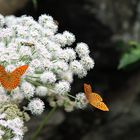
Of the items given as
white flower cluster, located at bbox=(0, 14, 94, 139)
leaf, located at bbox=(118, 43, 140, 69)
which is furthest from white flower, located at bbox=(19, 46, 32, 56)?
leaf, located at bbox=(118, 43, 140, 69)

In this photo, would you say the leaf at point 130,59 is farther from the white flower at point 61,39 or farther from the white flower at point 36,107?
the white flower at point 36,107

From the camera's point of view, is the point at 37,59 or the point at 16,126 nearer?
the point at 16,126

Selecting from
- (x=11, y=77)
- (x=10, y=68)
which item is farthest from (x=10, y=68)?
(x=11, y=77)

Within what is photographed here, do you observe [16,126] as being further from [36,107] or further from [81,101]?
[81,101]

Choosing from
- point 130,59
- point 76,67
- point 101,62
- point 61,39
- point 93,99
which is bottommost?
point 93,99

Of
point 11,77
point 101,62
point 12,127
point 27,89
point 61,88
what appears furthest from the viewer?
point 101,62

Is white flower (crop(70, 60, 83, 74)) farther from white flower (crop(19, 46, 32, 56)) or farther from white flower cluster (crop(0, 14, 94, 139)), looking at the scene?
white flower (crop(19, 46, 32, 56))
